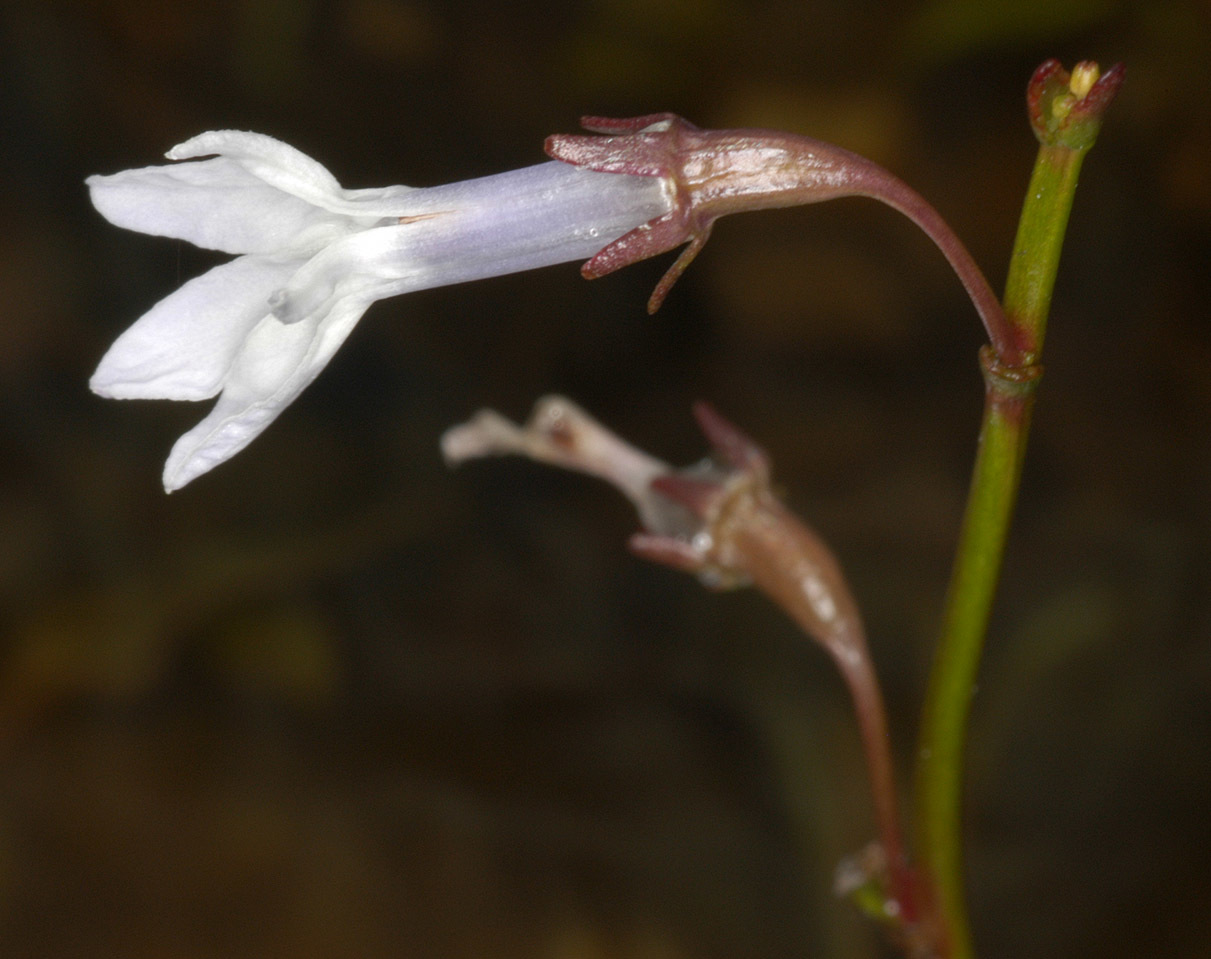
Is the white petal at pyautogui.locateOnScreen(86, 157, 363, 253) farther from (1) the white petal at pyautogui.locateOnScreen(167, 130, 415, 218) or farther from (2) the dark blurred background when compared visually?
(2) the dark blurred background

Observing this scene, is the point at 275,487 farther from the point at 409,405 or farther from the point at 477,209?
the point at 477,209

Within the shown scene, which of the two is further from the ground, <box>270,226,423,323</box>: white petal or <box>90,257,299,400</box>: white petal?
<box>270,226,423,323</box>: white petal

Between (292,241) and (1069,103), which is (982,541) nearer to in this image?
(1069,103)

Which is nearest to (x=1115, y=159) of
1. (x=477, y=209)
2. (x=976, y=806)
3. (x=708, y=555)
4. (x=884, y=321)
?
(x=884, y=321)

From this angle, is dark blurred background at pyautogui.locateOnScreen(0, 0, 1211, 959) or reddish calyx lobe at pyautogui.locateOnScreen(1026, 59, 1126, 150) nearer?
reddish calyx lobe at pyautogui.locateOnScreen(1026, 59, 1126, 150)

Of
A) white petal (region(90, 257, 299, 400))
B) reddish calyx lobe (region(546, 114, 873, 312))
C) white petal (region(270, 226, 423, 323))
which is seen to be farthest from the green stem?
white petal (region(90, 257, 299, 400))

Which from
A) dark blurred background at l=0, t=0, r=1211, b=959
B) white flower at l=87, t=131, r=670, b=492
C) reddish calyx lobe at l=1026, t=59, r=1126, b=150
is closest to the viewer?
reddish calyx lobe at l=1026, t=59, r=1126, b=150
